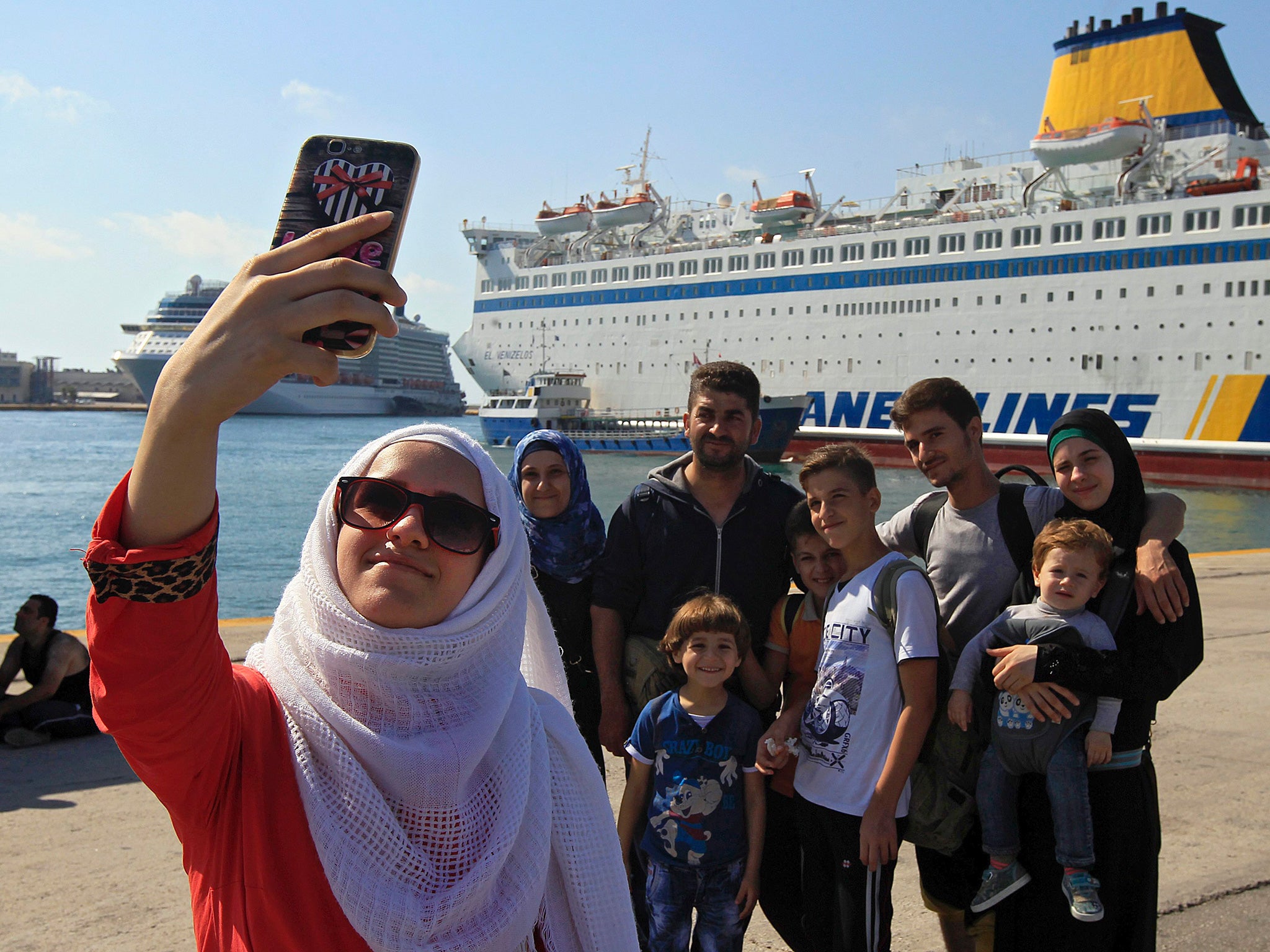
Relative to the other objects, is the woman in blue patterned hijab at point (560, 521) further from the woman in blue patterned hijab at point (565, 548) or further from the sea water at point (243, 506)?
the sea water at point (243, 506)

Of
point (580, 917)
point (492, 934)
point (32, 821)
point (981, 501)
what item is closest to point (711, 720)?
point (981, 501)

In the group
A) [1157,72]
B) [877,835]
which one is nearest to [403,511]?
[877,835]

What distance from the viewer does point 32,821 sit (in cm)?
300

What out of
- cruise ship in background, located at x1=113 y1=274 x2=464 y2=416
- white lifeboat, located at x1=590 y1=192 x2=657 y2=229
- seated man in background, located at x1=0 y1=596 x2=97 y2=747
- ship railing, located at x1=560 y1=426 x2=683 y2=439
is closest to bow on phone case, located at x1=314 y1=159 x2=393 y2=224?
seated man in background, located at x1=0 y1=596 x2=97 y2=747

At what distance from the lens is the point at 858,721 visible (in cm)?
216

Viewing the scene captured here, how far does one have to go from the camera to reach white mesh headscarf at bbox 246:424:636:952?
1.04 metres

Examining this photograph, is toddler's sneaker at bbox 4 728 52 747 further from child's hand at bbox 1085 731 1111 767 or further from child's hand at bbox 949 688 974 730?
child's hand at bbox 1085 731 1111 767

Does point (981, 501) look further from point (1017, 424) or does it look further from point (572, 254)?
point (572, 254)

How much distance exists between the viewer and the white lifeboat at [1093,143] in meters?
26.3

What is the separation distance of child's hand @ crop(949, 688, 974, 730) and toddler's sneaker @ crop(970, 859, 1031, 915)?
0.31 metres

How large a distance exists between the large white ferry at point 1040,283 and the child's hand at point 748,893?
81.2 ft

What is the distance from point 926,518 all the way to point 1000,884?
0.87m

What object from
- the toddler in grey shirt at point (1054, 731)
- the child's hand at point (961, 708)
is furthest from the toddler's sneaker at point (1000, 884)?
the child's hand at point (961, 708)

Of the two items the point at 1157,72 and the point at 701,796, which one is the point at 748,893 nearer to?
the point at 701,796
